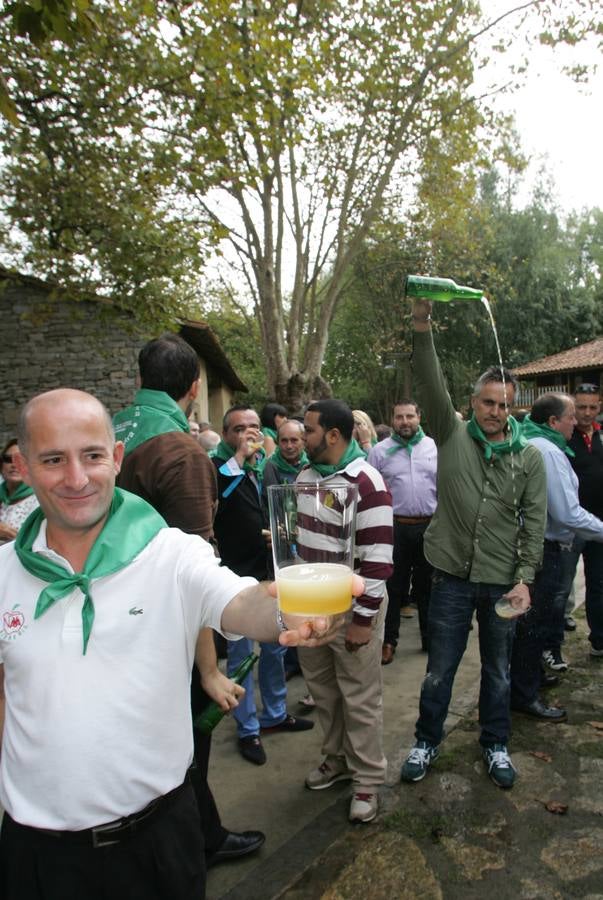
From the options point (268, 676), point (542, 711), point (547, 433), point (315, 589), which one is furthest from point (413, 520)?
point (315, 589)

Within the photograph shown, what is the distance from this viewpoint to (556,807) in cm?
310

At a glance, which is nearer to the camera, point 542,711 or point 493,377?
point 493,377

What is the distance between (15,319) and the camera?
1352cm

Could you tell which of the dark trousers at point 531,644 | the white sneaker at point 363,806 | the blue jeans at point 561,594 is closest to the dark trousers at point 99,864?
the white sneaker at point 363,806

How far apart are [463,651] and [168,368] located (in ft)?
Result: 7.30

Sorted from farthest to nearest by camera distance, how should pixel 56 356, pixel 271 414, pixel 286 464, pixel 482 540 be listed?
pixel 56 356
pixel 271 414
pixel 286 464
pixel 482 540

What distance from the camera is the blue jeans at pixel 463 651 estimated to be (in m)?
3.36

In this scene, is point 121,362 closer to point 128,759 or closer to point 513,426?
point 513,426


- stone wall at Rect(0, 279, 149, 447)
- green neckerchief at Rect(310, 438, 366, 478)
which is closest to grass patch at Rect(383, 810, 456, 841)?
green neckerchief at Rect(310, 438, 366, 478)

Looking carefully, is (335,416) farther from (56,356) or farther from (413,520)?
(56,356)

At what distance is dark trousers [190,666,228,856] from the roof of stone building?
646 centimetres

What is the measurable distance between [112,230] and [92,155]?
124cm

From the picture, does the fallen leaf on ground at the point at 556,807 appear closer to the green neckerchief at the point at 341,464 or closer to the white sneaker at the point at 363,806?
the white sneaker at the point at 363,806

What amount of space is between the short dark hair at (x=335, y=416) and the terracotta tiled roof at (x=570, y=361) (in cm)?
2432
